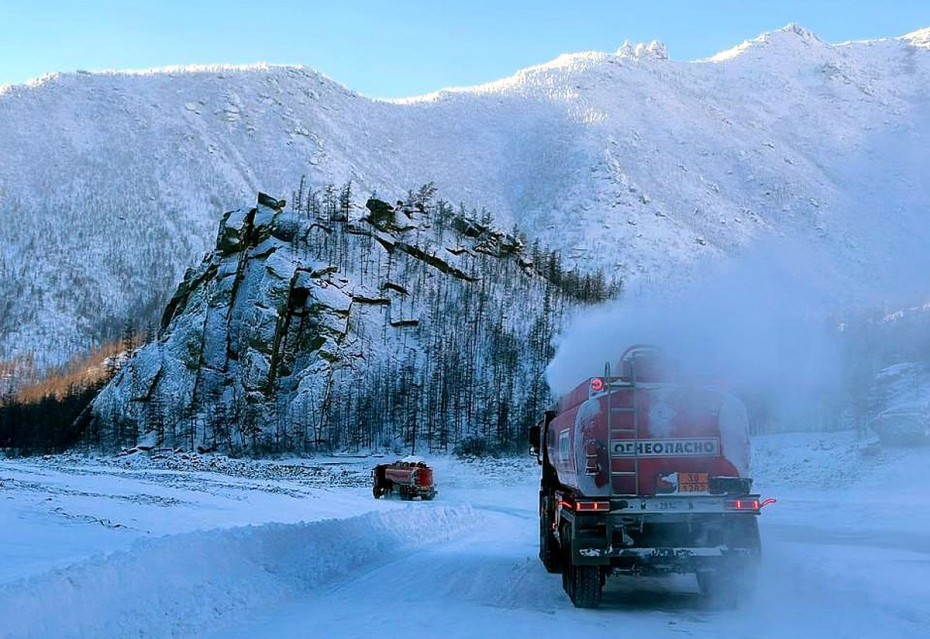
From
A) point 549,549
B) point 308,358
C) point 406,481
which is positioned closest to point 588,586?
point 549,549

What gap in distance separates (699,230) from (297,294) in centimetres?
11074

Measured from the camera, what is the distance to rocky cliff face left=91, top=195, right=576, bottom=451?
8762 centimetres

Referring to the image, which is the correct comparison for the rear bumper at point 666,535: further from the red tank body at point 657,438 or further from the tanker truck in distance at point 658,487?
the red tank body at point 657,438

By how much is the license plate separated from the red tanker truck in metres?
30.3

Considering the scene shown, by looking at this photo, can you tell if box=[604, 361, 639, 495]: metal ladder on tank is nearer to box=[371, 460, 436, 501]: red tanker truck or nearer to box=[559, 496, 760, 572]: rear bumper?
box=[559, 496, 760, 572]: rear bumper

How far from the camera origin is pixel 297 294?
93.0m

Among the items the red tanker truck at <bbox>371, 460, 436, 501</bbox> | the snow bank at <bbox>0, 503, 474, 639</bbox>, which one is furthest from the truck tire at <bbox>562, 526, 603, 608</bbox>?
the red tanker truck at <bbox>371, 460, 436, 501</bbox>

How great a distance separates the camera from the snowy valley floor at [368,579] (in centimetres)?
955

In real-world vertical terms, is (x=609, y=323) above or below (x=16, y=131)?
below

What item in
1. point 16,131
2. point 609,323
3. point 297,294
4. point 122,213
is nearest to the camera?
point 609,323

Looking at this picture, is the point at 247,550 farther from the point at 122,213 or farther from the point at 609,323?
the point at 122,213

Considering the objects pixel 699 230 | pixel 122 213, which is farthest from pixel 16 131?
pixel 699 230

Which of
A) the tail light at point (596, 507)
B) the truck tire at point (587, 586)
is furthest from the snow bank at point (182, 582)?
the tail light at point (596, 507)

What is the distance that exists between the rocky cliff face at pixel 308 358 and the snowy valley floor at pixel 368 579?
200 ft
